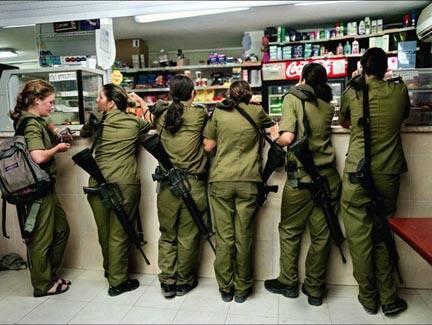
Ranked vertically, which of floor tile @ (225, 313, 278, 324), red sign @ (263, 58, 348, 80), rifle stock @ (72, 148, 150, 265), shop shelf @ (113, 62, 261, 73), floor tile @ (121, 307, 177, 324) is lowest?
floor tile @ (225, 313, 278, 324)

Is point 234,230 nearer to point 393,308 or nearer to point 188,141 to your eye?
point 188,141

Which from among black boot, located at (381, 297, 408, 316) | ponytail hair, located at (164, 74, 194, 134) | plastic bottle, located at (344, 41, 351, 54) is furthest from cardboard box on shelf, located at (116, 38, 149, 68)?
black boot, located at (381, 297, 408, 316)

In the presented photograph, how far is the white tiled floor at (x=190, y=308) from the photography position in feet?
6.99

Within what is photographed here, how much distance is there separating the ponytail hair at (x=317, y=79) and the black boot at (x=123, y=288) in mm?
1895

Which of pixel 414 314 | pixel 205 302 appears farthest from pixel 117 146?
pixel 414 314

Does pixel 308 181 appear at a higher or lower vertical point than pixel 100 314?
higher

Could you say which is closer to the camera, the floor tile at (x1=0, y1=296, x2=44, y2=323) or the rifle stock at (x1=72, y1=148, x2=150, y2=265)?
the floor tile at (x1=0, y1=296, x2=44, y2=323)

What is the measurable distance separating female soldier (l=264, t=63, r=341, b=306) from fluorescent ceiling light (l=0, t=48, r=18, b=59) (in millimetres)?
7318

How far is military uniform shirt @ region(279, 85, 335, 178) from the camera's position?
218 cm

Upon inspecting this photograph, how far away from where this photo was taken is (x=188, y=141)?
7.66 ft

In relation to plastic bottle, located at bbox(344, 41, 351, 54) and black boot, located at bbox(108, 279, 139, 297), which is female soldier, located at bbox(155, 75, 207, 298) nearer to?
black boot, located at bbox(108, 279, 139, 297)

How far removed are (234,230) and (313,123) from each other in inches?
34.9

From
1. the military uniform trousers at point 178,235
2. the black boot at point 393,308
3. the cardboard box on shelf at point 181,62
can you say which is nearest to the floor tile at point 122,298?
the military uniform trousers at point 178,235

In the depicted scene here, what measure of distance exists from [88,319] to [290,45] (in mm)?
4564
